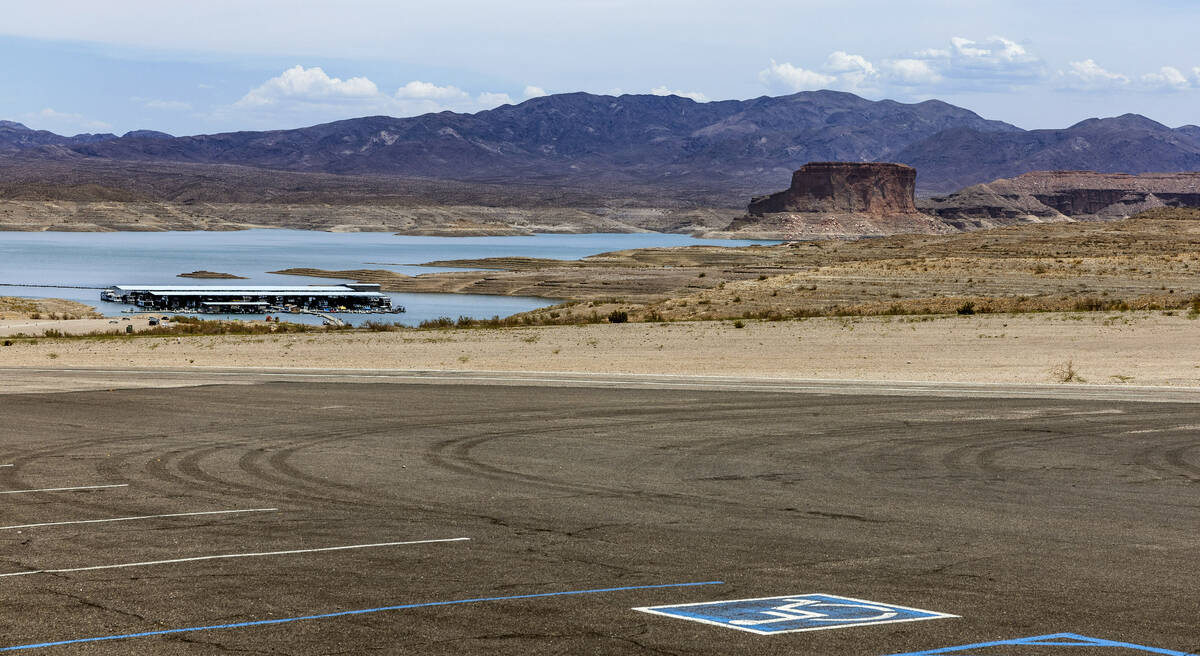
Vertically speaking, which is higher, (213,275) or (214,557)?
(214,557)

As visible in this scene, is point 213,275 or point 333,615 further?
point 213,275

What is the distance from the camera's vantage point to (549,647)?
305 inches

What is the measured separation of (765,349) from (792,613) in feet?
89.1

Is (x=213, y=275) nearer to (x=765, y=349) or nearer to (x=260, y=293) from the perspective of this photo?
(x=260, y=293)

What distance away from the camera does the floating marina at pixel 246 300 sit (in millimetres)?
86500

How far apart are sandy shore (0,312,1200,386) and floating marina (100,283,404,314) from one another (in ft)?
145

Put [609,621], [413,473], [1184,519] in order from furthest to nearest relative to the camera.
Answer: [413,473] → [1184,519] → [609,621]

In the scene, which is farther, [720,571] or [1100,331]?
[1100,331]

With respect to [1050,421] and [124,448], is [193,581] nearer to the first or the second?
[124,448]

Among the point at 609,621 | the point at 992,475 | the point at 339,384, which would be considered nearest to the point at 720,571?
the point at 609,621

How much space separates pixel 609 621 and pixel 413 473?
7.01m

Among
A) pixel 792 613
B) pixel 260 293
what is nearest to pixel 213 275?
pixel 260 293

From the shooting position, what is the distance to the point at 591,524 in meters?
11.9

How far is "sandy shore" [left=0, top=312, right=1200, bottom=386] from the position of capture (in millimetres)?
30078
